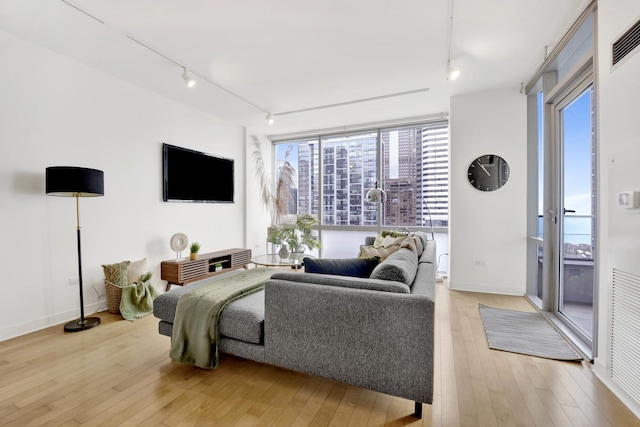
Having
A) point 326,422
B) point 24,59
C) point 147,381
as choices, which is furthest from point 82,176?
point 326,422

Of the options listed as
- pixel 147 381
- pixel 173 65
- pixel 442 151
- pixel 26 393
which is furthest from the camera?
pixel 442 151

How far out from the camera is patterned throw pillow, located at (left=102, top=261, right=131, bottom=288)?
3211 mm

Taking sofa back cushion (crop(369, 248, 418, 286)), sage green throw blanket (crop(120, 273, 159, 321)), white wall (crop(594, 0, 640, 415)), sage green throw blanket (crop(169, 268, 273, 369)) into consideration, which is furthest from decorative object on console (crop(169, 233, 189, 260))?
white wall (crop(594, 0, 640, 415))

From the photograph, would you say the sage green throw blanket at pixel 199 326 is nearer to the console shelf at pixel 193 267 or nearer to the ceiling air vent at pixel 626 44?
the console shelf at pixel 193 267

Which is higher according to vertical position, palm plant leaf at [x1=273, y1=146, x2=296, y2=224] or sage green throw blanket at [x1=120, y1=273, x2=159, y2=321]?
palm plant leaf at [x1=273, y1=146, x2=296, y2=224]

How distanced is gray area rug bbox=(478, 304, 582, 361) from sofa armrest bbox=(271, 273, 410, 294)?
55.6 inches

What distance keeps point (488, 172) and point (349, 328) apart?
339 cm

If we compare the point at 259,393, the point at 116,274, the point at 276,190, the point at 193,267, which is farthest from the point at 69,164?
the point at 276,190

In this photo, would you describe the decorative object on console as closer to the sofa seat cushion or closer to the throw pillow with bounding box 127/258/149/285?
the throw pillow with bounding box 127/258/149/285

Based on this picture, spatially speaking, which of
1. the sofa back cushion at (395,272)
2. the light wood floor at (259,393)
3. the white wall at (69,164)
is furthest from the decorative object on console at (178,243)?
the sofa back cushion at (395,272)

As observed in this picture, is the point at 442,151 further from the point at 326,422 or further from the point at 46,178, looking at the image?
the point at 46,178

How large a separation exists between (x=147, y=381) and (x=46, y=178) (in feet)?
6.97

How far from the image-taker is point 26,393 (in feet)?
5.95

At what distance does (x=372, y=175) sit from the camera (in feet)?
18.2
